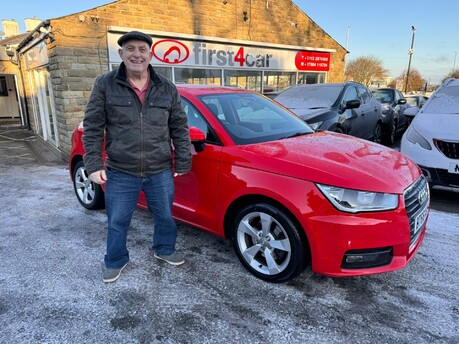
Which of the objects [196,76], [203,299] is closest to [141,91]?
[203,299]

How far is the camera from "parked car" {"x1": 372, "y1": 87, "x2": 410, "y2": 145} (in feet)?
28.8

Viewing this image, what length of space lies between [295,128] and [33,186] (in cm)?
456

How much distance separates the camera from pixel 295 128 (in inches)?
134

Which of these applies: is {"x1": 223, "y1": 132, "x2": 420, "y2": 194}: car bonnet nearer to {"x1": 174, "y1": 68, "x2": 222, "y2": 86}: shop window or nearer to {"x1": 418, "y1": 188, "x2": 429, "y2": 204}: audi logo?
{"x1": 418, "y1": 188, "x2": 429, "y2": 204}: audi logo

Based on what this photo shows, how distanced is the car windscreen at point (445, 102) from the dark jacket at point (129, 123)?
4366 millimetres

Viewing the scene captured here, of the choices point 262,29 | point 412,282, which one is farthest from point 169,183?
point 262,29

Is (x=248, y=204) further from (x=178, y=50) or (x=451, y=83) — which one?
(x=178, y=50)

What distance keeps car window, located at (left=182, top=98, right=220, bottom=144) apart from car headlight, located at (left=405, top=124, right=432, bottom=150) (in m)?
3.10

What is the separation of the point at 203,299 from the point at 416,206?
1734 mm

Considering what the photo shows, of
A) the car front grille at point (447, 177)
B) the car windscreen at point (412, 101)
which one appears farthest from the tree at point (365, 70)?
the car front grille at point (447, 177)

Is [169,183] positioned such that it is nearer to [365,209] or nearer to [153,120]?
[153,120]

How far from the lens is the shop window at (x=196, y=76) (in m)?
9.12

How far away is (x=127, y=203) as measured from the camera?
2.59 m

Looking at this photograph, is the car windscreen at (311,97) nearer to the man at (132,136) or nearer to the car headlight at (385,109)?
the car headlight at (385,109)
